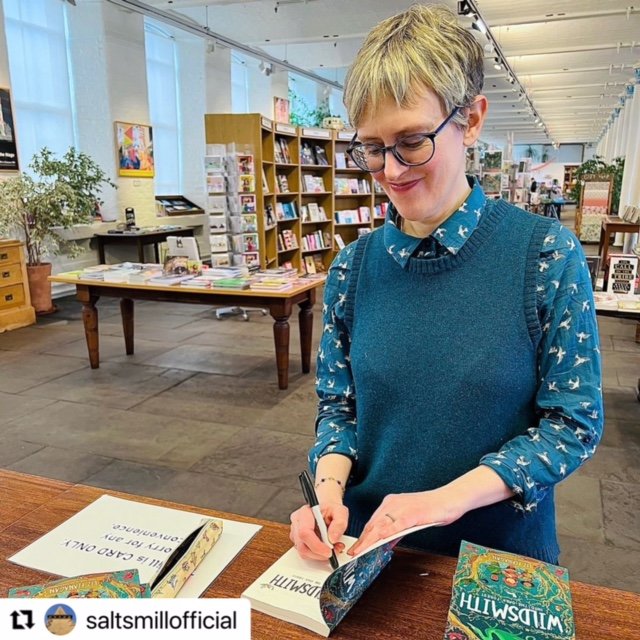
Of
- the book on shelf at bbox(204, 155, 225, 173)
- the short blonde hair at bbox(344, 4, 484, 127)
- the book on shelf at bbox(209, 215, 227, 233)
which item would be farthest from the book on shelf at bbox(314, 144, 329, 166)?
the short blonde hair at bbox(344, 4, 484, 127)

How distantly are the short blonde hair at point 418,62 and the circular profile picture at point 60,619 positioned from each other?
0.77 meters

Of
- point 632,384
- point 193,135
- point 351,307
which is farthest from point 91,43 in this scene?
point 351,307

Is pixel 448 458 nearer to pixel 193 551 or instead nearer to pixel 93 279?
pixel 193 551

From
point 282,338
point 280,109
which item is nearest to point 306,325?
point 282,338

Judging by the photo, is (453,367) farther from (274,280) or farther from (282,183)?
(282,183)

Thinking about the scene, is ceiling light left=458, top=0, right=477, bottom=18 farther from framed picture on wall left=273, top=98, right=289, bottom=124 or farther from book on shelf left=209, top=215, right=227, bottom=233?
framed picture on wall left=273, top=98, right=289, bottom=124

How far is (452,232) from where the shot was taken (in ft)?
3.36

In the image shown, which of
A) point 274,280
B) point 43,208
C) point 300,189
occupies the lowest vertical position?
point 274,280

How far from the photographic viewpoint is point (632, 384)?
472 cm

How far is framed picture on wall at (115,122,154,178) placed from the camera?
9.04m

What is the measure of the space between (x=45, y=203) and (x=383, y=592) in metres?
6.88

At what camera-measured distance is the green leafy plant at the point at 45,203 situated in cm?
664

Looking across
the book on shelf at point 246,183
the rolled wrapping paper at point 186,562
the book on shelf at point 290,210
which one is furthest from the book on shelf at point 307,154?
the rolled wrapping paper at point 186,562

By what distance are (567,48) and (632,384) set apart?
297 inches
